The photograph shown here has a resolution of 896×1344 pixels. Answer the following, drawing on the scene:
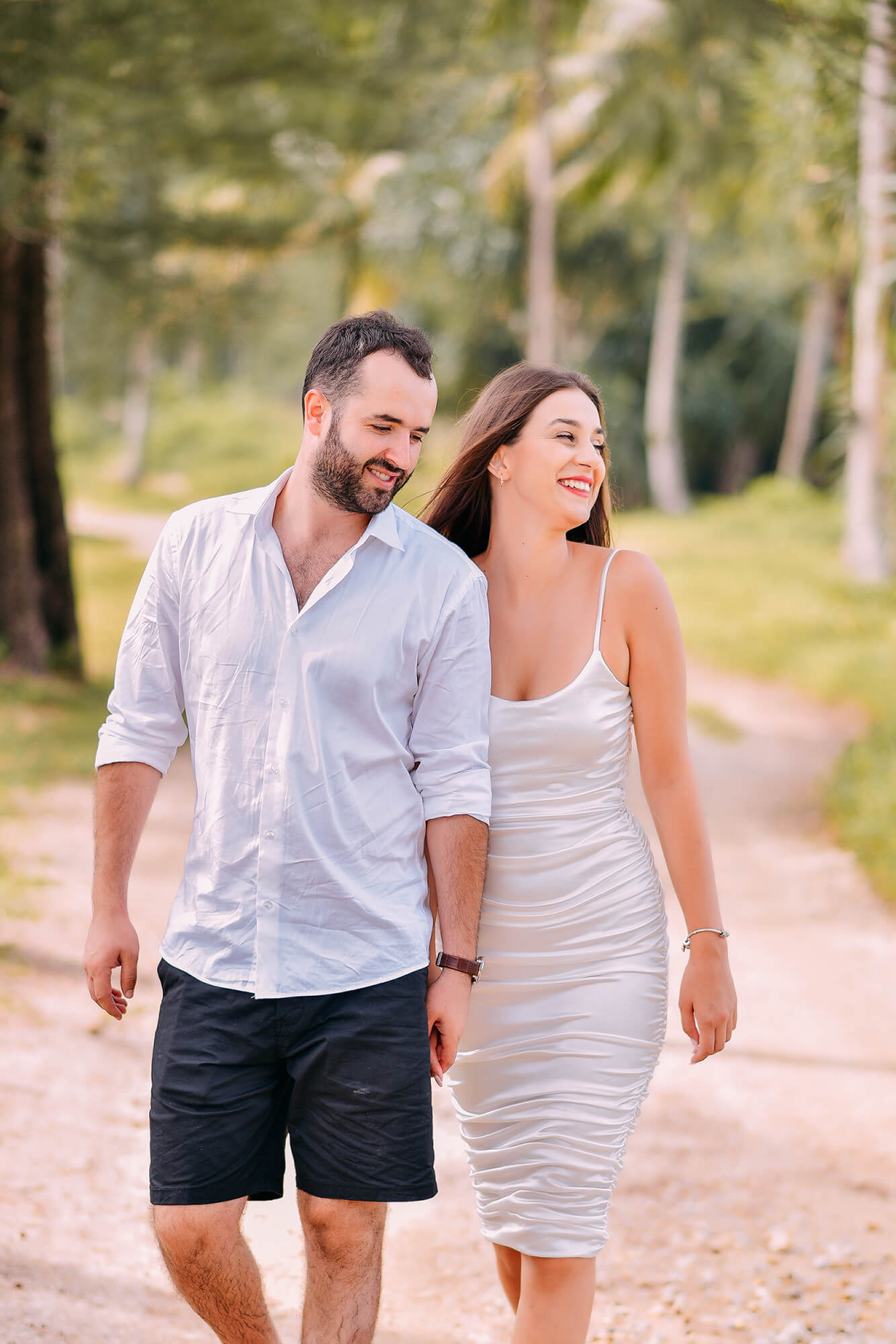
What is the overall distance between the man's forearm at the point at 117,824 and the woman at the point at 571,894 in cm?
68

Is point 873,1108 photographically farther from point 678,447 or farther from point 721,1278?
point 678,447

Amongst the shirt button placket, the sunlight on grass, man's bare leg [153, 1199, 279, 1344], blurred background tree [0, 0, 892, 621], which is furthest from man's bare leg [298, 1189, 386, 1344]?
the sunlight on grass

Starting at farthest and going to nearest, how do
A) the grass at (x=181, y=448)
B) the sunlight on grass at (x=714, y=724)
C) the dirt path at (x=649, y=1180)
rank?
the grass at (x=181, y=448) < the sunlight on grass at (x=714, y=724) < the dirt path at (x=649, y=1180)

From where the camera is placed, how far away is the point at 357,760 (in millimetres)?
2361

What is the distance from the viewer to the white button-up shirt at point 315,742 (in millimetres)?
2348

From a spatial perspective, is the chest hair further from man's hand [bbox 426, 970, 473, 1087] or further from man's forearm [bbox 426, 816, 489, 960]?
man's hand [bbox 426, 970, 473, 1087]

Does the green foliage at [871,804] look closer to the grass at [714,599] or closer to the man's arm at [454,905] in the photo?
the grass at [714,599]

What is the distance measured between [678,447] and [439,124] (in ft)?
54.3

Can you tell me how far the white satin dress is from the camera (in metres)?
2.60

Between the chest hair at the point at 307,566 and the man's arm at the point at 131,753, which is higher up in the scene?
the chest hair at the point at 307,566

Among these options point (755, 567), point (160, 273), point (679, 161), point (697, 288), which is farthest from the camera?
point (697, 288)

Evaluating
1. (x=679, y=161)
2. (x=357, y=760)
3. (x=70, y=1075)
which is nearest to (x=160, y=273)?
(x=70, y=1075)

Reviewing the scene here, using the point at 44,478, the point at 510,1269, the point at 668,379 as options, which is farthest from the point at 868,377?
the point at 510,1269

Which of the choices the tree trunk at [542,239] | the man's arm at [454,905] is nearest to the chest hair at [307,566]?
the man's arm at [454,905]
